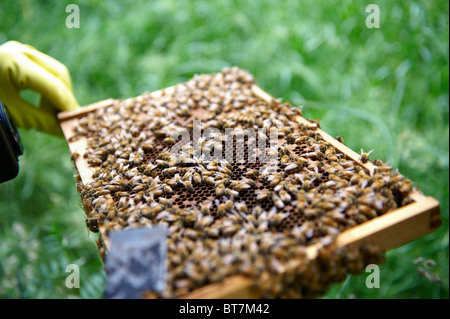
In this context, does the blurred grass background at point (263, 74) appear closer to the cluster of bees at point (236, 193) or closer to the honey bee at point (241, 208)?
the cluster of bees at point (236, 193)

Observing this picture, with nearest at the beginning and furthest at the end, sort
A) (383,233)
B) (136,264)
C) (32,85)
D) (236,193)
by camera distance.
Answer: (136,264) → (383,233) → (236,193) → (32,85)

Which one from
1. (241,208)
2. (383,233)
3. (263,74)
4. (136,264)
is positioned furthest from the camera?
(263,74)

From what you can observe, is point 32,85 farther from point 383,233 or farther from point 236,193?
point 383,233

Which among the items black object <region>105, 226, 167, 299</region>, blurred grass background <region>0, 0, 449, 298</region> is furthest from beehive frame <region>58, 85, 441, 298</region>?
blurred grass background <region>0, 0, 449, 298</region>

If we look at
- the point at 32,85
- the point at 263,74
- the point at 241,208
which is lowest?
the point at 241,208

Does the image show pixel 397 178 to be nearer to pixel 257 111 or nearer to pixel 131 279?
pixel 257 111

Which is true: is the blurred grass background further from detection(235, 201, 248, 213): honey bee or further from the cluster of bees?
detection(235, 201, 248, 213): honey bee

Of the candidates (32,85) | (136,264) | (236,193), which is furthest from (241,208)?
(32,85)
